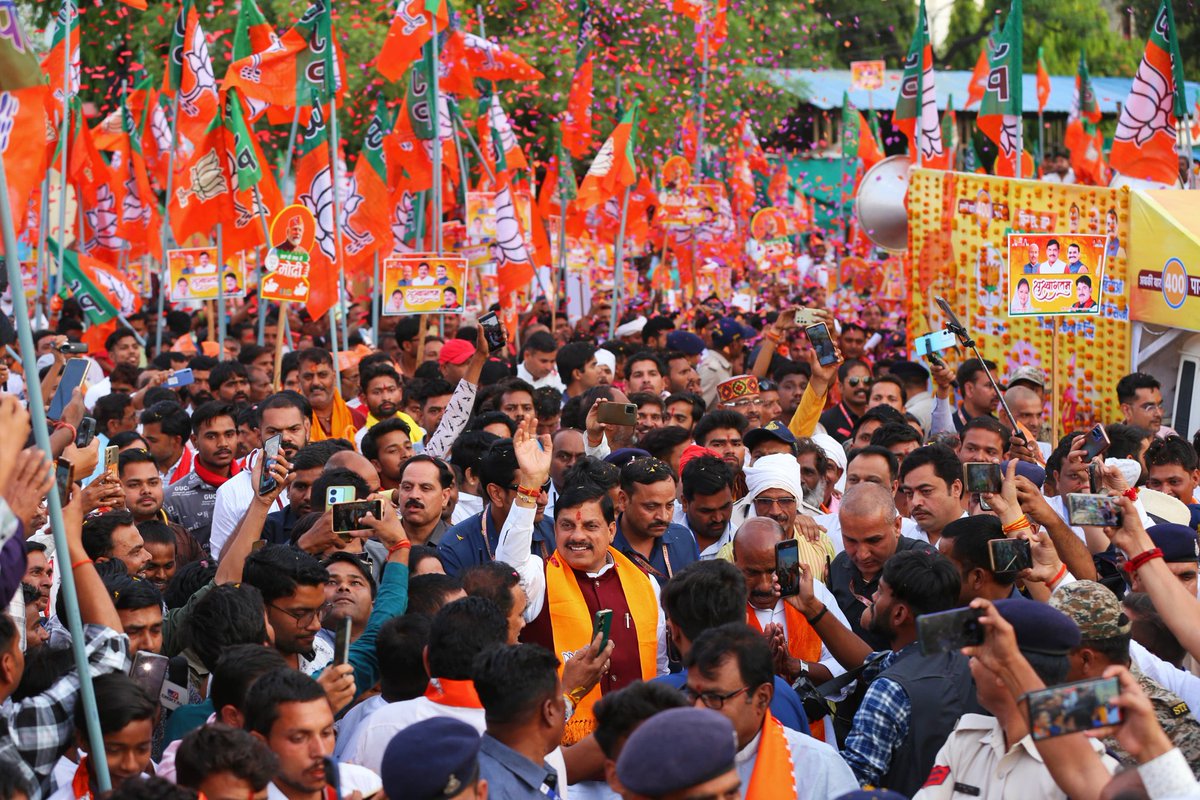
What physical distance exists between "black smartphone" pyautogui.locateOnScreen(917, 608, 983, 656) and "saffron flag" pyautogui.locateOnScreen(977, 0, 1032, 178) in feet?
38.1

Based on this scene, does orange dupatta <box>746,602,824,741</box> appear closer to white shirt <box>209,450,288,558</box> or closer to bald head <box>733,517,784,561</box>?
bald head <box>733,517,784,561</box>

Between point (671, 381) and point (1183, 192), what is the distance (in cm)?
471

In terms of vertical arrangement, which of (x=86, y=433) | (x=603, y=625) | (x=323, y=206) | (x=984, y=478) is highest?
(x=323, y=206)

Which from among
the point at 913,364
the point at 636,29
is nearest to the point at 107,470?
the point at 913,364

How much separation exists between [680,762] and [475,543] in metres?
3.27

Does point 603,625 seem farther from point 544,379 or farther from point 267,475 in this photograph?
point 544,379

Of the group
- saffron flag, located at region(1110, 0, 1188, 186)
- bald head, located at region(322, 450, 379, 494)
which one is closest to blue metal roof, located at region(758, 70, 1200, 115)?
saffron flag, located at region(1110, 0, 1188, 186)

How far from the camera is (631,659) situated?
5.60 m

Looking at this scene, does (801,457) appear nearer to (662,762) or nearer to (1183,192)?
(662,762)

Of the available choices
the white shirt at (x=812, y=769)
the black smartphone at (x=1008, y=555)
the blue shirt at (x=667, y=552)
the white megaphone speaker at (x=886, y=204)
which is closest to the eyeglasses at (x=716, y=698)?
the white shirt at (x=812, y=769)

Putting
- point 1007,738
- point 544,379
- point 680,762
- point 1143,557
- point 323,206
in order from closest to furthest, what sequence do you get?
1. point 680,762
2. point 1007,738
3. point 1143,557
4. point 544,379
5. point 323,206

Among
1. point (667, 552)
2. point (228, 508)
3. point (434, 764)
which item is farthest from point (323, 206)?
point (434, 764)

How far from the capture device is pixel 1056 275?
10.0m

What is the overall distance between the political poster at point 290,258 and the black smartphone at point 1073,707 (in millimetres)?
9053
